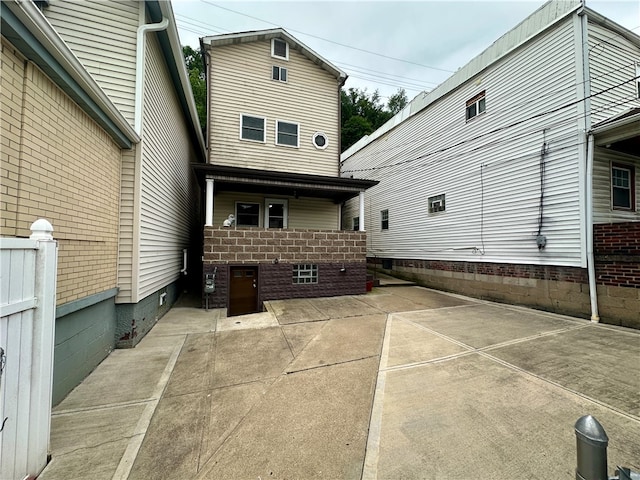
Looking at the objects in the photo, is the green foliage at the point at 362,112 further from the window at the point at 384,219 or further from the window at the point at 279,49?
the window at the point at 279,49

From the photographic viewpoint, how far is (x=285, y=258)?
8555 mm

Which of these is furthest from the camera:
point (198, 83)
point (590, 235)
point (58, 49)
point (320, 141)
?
point (198, 83)

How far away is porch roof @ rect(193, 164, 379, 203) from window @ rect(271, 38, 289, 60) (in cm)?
569

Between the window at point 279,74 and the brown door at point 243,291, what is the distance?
25.8 feet

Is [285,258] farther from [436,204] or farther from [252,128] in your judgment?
[436,204]

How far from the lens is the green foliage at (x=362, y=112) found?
87.6 ft

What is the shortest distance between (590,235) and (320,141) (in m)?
9.02

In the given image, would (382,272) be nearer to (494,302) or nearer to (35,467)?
(494,302)

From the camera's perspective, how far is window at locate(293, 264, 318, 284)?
Answer: 28.7 feet

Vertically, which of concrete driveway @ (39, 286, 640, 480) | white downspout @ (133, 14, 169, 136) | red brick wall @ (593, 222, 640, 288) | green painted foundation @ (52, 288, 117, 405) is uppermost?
white downspout @ (133, 14, 169, 136)

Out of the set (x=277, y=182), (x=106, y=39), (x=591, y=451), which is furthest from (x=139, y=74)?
(x=591, y=451)

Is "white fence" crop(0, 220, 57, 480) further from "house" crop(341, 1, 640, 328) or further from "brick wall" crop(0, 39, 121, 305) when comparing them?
"house" crop(341, 1, 640, 328)

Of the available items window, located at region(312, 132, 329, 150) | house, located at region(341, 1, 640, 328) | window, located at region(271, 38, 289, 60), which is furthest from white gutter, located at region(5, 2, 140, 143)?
house, located at region(341, 1, 640, 328)

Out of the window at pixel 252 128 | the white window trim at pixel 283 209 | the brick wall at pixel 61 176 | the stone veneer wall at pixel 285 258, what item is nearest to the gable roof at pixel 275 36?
the window at pixel 252 128
